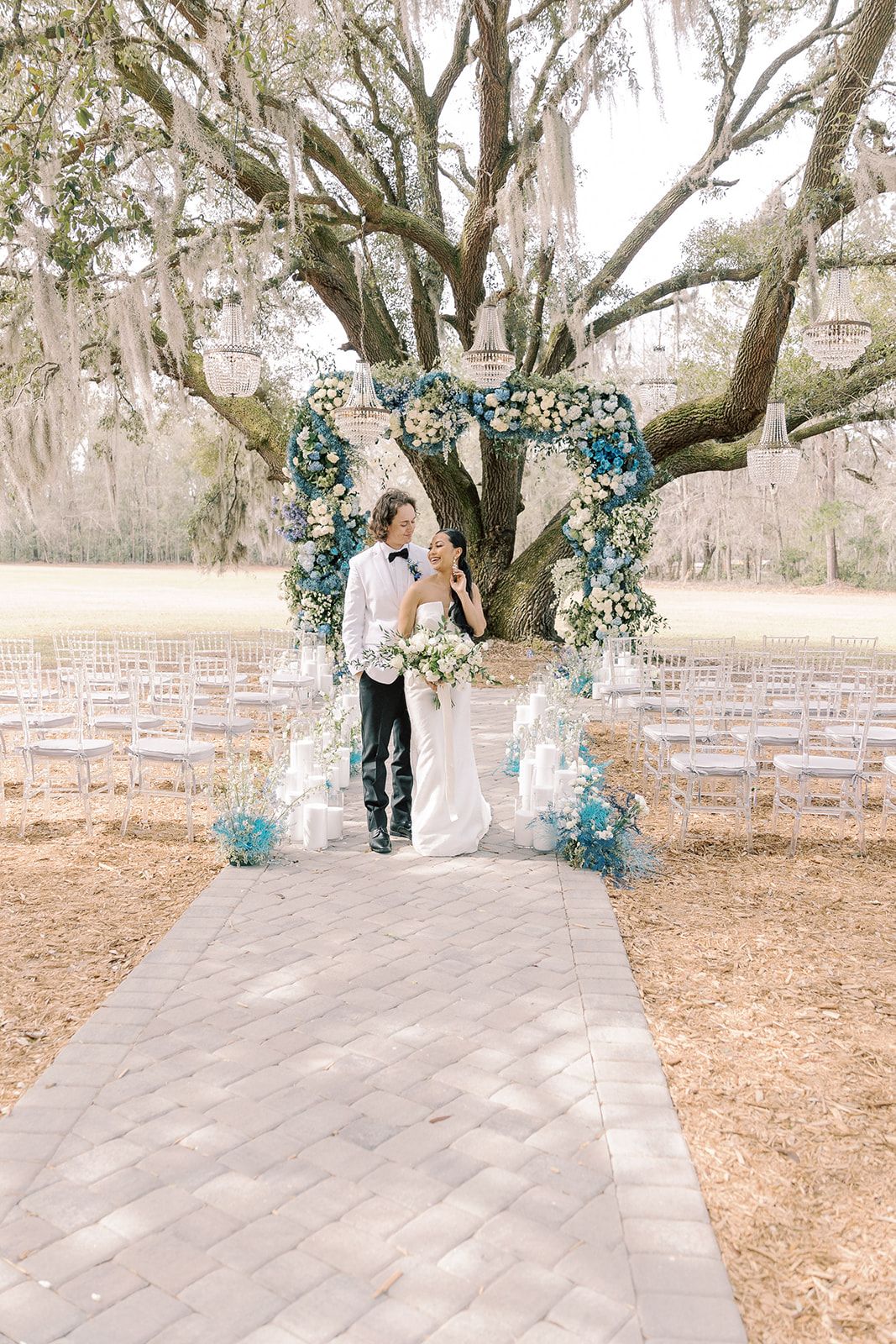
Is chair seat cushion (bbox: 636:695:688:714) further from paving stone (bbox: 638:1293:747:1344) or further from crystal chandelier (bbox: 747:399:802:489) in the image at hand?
paving stone (bbox: 638:1293:747:1344)

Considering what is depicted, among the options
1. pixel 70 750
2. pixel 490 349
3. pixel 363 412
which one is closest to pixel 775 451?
pixel 490 349

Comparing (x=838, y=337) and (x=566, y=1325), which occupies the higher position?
(x=838, y=337)

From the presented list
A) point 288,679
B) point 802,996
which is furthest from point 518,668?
point 802,996

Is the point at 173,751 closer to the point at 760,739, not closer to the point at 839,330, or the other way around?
the point at 760,739

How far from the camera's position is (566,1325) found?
1.84 meters

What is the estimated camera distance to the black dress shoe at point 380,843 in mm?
4938

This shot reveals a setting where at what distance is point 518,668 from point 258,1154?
33.5 feet

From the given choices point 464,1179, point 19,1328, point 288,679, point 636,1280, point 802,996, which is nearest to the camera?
point 19,1328

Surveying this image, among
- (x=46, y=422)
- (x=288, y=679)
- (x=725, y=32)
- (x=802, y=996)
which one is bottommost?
(x=802, y=996)

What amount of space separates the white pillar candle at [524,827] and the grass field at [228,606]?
28.5ft

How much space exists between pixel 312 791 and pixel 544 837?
49.5 inches

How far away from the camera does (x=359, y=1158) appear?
2.36 metres

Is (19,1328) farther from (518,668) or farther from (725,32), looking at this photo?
(725,32)

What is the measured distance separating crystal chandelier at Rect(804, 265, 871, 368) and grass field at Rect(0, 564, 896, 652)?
7.13 m
